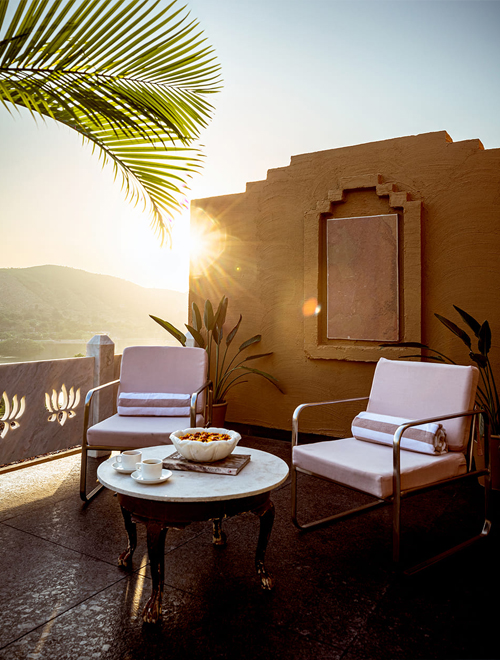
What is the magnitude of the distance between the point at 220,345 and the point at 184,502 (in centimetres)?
343

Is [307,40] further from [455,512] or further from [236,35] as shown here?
[455,512]

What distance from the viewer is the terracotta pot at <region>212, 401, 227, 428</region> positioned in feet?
14.7

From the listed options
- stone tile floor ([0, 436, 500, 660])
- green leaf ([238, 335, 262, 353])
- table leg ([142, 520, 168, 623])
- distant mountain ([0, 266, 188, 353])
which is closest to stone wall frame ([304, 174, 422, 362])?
green leaf ([238, 335, 262, 353])

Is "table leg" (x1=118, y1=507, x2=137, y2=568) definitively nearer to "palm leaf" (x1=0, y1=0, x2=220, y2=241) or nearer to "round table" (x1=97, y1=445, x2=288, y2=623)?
"round table" (x1=97, y1=445, x2=288, y2=623)

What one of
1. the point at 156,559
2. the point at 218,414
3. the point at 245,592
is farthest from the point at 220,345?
the point at 156,559

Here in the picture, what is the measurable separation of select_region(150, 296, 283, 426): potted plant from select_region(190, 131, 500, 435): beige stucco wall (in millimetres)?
170

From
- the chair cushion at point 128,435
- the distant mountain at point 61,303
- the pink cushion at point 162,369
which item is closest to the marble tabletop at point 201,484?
the chair cushion at point 128,435

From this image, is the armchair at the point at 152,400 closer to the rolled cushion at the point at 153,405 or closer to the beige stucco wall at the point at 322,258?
the rolled cushion at the point at 153,405

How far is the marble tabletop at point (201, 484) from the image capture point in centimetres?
168

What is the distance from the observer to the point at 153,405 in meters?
3.34

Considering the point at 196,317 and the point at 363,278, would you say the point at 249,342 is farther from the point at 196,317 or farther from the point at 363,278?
the point at 363,278

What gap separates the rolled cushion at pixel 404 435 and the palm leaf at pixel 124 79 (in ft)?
5.38

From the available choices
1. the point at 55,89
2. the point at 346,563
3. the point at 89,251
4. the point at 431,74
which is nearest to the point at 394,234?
the point at 431,74

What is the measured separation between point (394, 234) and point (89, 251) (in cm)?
1941
